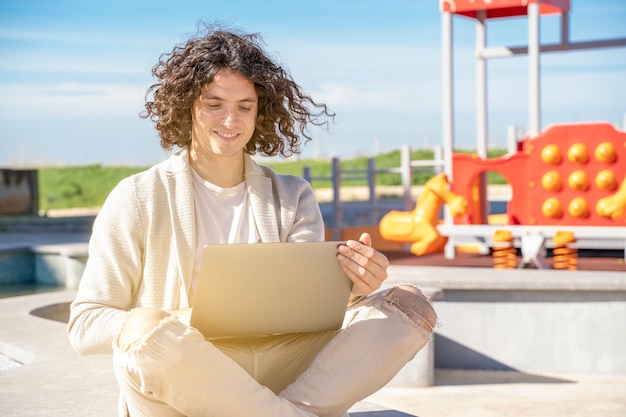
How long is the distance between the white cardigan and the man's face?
4.3 inches

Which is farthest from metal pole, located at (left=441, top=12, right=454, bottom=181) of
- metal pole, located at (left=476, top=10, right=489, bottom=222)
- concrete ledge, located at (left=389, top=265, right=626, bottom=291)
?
concrete ledge, located at (left=389, top=265, right=626, bottom=291)

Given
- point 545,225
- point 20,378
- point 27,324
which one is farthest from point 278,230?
point 545,225

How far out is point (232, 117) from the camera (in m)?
2.27

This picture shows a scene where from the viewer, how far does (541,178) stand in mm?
6652

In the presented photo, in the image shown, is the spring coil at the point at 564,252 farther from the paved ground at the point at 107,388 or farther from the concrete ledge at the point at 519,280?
the paved ground at the point at 107,388

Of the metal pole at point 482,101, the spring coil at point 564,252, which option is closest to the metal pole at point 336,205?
the metal pole at point 482,101

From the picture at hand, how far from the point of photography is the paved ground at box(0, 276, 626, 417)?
2.80 m

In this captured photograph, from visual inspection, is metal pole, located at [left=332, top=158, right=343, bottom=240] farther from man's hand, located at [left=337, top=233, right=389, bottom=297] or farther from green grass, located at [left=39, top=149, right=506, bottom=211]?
green grass, located at [left=39, top=149, right=506, bottom=211]

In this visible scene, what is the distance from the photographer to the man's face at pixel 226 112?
2275 millimetres

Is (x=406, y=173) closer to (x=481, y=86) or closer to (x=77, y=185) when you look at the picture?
(x=481, y=86)

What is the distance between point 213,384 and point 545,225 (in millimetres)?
4967

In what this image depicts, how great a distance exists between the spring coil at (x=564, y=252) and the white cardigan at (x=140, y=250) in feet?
13.8

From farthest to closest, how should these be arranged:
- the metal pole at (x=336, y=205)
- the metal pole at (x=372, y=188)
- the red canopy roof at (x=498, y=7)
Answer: the metal pole at (x=372, y=188) < the metal pole at (x=336, y=205) < the red canopy roof at (x=498, y=7)

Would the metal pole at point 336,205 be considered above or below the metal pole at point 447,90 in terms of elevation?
below
